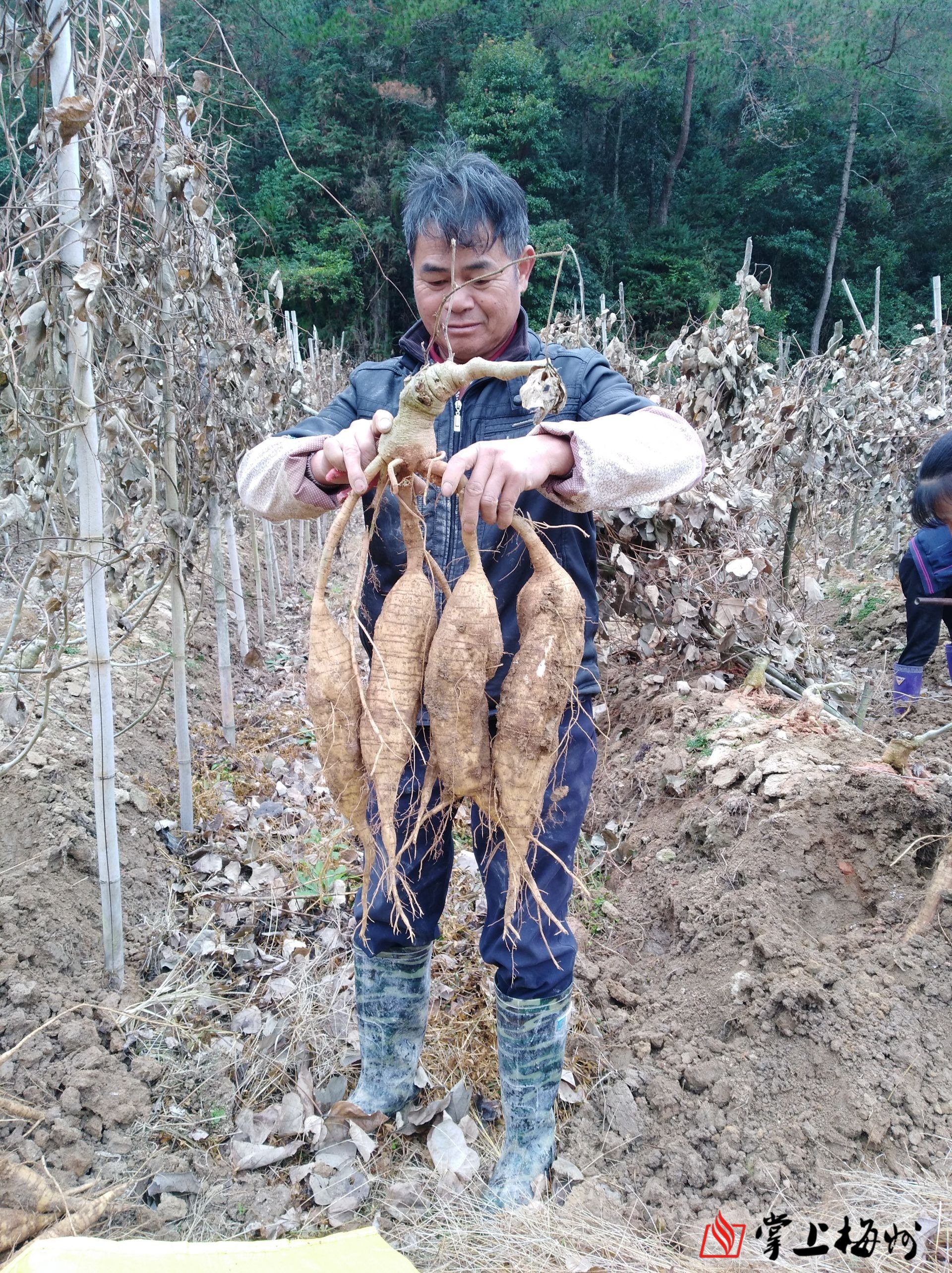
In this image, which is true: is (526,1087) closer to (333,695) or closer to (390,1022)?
(390,1022)

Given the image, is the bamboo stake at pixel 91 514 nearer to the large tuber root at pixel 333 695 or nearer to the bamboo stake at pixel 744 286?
the large tuber root at pixel 333 695

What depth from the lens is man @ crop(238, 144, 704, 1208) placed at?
1.43m

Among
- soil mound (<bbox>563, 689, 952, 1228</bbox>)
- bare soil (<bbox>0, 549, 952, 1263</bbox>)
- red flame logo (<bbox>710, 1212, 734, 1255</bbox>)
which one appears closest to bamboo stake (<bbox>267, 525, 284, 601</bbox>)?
bare soil (<bbox>0, 549, 952, 1263</bbox>)

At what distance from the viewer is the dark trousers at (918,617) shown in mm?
4406

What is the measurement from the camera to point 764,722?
130 inches

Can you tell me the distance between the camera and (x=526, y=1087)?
1775 mm

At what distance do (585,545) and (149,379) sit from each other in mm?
2044

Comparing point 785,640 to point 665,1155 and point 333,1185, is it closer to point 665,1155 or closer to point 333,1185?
point 665,1155

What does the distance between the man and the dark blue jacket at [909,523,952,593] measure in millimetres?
3358

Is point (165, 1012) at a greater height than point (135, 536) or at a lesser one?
lesser

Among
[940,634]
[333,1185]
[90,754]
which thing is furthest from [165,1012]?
[940,634]

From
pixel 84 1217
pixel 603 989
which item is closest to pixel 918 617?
pixel 603 989

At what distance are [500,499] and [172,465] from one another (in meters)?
2.31

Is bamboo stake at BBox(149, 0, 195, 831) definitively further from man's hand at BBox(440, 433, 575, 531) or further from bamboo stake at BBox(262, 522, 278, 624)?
bamboo stake at BBox(262, 522, 278, 624)
